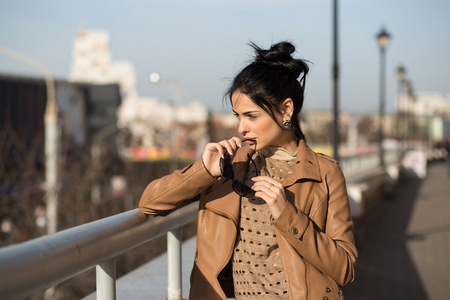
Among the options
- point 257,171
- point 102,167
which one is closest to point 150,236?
point 257,171

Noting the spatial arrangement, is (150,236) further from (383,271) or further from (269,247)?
(383,271)

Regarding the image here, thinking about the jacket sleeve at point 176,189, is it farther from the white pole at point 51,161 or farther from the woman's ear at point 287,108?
the white pole at point 51,161

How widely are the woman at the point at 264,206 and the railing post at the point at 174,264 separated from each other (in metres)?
0.76

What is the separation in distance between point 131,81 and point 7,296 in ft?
629

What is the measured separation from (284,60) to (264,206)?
0.53 m

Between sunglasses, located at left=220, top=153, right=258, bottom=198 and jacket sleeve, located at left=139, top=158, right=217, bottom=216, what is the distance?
8 centimetres

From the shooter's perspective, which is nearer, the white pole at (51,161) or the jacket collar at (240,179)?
the jacket collar at (240,179)

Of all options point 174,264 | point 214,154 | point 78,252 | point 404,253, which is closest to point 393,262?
point 404,253

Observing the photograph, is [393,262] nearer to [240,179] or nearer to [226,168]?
[240,179]

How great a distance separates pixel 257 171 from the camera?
215 centimetres

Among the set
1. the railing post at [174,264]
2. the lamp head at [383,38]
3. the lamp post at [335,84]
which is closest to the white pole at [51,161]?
the lamp post at [335,84]

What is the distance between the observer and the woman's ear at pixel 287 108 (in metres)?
2.11

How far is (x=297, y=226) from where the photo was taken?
188cm

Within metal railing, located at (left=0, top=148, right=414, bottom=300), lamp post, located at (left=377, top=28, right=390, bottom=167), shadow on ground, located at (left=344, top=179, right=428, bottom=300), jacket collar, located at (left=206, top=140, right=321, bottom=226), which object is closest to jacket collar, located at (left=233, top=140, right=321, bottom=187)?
jacket collar, located at (left=206, top=140, right=321, bottom=226)
